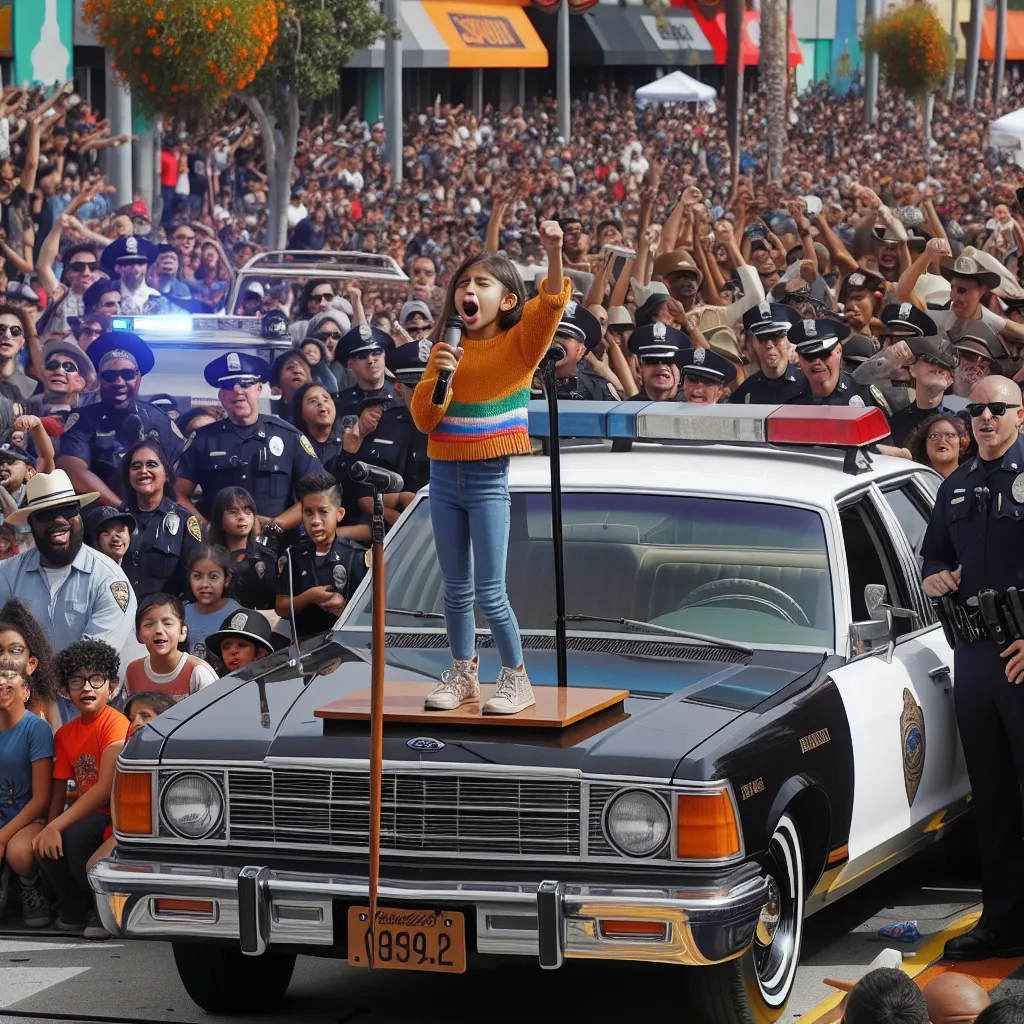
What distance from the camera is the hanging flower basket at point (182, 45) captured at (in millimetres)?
20969

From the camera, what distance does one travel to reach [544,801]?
558cm

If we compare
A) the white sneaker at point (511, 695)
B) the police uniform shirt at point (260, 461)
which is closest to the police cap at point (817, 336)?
the police uniform shirt at point (260, 461)

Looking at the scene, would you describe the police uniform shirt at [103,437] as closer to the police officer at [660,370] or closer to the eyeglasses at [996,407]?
the police officer at [660,370]

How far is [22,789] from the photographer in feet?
25.6

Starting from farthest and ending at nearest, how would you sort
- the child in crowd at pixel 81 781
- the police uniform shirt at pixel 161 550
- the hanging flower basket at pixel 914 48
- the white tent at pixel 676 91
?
the hanging flower basket at pixel 914 48 < the white tent at pixel 676 91 < the police uniform shirt at pixel 161 550 < the child in crowd at pixel 81 781

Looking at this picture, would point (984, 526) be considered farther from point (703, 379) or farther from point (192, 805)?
point (703, 379)

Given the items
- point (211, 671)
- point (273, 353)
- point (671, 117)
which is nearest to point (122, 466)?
point (211, 671)

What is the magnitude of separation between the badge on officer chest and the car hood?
0.86 meters

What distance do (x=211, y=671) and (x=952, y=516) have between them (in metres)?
3.01

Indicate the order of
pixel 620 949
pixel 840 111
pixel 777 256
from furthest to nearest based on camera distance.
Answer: pixel 840 111 < pixel 777 256 < pixel 620 949

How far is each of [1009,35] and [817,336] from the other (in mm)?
68224

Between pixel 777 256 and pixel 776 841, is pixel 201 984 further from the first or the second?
pixel 777 256

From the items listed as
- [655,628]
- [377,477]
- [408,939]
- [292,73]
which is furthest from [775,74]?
[408,939]

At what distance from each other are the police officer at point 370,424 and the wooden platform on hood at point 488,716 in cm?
372
